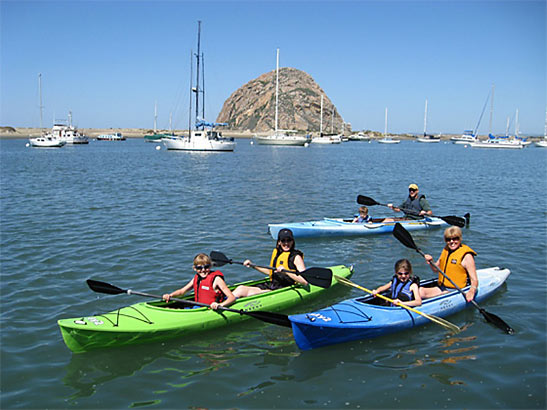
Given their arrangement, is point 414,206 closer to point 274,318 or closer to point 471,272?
point 471,272

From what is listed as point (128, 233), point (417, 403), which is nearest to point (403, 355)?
point (417, 403)

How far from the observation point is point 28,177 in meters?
29.2

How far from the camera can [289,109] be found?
563ft

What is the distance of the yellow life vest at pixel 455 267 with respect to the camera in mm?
8031

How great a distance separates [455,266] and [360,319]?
2.25m

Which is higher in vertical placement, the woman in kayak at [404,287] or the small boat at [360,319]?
the woman in kayak at [404,287]

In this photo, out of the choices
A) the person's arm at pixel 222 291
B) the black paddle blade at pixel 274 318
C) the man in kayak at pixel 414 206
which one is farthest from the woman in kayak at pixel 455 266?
the man in kayak at pixel 414 206

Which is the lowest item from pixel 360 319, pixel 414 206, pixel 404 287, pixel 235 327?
pixel 235 327

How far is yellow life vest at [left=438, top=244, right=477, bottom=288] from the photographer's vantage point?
8031mm

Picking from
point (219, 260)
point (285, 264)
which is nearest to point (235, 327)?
point (285, 264)

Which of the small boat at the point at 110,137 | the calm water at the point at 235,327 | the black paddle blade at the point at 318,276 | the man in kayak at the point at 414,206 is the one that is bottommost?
the calm water at the point at 235,327

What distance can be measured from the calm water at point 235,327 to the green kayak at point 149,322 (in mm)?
198

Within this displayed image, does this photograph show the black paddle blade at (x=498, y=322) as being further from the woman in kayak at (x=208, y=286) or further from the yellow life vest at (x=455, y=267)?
the woman in kayak at (x=208, y=286)

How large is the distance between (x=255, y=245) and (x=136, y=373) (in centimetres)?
699
